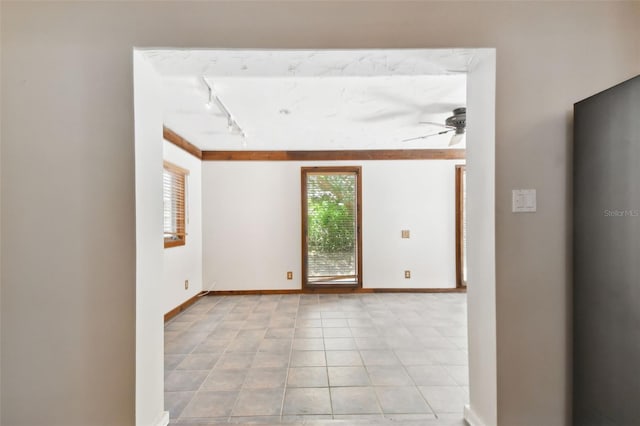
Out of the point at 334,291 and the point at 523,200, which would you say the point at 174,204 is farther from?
the point at 523,200

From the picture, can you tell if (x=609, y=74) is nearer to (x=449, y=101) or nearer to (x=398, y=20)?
(x=398, y=20)

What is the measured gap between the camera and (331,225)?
16.7ft

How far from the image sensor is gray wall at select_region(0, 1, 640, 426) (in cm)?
152

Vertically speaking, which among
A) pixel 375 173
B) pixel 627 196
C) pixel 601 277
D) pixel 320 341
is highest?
pixel 375 173

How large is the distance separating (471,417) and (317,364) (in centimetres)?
123

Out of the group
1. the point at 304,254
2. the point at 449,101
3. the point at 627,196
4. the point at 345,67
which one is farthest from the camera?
the point at 304,254

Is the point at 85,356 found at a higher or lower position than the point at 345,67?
lower

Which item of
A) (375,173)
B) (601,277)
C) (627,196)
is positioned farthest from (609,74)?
(375,173)

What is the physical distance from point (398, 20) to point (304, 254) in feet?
12.8

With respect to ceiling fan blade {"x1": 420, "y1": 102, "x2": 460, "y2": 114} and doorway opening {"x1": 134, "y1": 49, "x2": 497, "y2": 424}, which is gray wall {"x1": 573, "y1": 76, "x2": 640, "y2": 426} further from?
ceiling fan blade {"x1": 420, "y1": 102, "x2": 460, "y2": 114}

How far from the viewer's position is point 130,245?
5.10ft

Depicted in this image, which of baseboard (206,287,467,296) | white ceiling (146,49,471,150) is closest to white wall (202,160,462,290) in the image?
baseboard (206,287,467,296)

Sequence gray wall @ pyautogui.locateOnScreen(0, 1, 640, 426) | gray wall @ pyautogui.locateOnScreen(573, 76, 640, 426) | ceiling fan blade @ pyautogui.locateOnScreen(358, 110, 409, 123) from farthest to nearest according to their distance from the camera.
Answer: ceiling fan blade @ pyautogui.locateOnScreen(358, 110, 409, 123) → gray wall @ pyautogui.locateOnScreen(0, 1, 640, 426) → gray wall @ pyautogui.locateOnScreen(573, 76, 640, 426)

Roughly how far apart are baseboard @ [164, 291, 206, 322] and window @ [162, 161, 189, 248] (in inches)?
33.4
